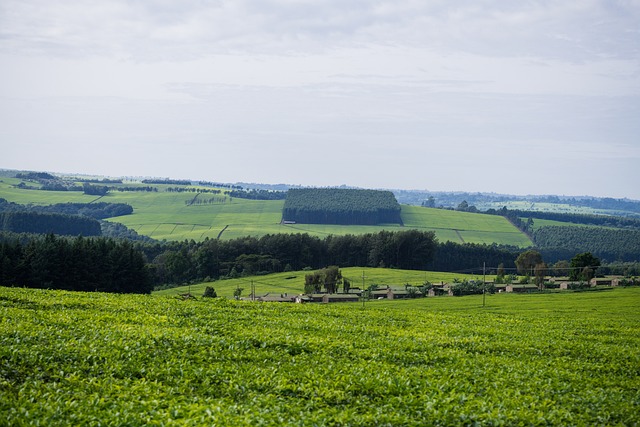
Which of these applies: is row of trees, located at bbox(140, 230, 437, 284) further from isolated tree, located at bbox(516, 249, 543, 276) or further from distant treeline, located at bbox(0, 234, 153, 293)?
distant treeline, located at bbox(0, 234, 153, 293)

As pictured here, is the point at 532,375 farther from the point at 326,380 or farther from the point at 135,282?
the point at 135,282

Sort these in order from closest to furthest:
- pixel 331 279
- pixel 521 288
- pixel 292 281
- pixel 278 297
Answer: pixel 278 297, pixel 521 288, pixel 331 279, pixel 292 281

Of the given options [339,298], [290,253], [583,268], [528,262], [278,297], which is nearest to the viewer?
[339,298]

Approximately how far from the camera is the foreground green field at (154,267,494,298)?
127231 millimetres

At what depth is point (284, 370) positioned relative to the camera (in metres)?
23.3

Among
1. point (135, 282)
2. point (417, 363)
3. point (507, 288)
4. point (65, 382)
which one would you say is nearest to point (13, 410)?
point (65, 382)

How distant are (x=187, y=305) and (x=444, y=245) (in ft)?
513

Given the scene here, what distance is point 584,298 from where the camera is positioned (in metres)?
87.4

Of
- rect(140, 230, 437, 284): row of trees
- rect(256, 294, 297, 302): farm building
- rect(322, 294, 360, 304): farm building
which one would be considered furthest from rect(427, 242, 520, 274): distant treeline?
rect(322, 294, 360, 304): farm building

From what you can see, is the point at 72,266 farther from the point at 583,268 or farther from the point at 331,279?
the point at 583,268

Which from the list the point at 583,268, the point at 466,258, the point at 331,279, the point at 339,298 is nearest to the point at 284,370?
the point at 339,298

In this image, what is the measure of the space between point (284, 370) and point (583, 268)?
108 m

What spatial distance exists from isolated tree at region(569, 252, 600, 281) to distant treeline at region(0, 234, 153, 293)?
76.9 m

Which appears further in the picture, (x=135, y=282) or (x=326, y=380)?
(x=135, y=282)
